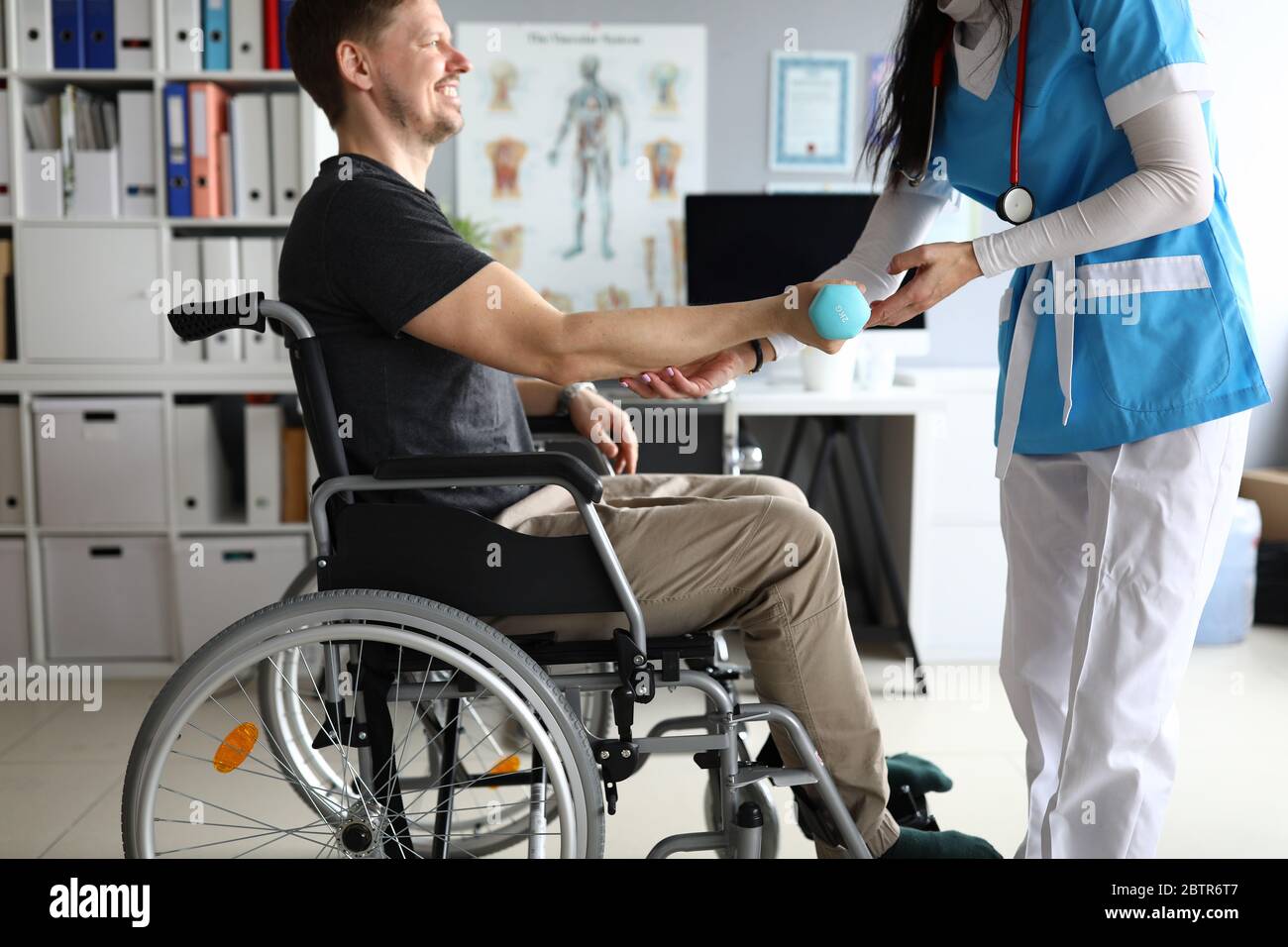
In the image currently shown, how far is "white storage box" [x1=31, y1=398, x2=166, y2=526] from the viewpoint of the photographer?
282cm

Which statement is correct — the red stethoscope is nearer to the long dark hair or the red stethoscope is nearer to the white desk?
the long dark hair

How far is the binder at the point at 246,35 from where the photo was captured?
2764 millimetres

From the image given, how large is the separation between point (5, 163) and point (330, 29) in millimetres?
1740

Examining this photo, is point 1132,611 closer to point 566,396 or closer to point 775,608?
point 775,608

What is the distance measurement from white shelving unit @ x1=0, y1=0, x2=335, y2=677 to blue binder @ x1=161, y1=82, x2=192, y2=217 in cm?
2

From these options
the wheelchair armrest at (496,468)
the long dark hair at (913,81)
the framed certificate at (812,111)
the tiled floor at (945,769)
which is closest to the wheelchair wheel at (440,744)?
the tiled floor at (945,769)

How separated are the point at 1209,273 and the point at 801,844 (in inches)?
45.8

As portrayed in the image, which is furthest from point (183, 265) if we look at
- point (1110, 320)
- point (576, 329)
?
point (1110, 320)

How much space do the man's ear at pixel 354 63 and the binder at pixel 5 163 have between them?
67.8 inches

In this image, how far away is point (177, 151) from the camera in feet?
9.14

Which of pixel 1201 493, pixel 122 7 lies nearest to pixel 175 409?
pixel 122 7

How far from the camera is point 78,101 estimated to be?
2803 millimetres
